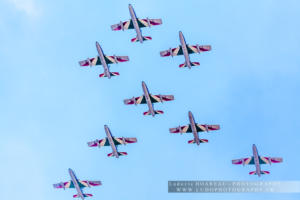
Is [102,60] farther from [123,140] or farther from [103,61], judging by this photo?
[123,140]

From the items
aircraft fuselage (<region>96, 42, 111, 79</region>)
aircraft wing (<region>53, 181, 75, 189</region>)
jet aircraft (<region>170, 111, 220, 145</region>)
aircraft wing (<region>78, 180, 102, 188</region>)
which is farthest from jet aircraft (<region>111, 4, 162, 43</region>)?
aircraft wing (<region>53, 181, 75, 189</region>)

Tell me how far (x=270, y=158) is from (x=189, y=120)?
2193 cm

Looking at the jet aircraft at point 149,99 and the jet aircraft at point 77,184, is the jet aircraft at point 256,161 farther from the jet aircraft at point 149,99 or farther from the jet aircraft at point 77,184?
the jet aircraft at point 77,184

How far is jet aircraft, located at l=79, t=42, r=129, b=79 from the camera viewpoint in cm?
10719

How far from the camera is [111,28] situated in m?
109

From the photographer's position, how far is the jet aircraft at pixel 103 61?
4220 inches

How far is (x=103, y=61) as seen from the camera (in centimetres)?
10775

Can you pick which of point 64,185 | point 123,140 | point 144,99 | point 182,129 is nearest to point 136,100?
point 144,99

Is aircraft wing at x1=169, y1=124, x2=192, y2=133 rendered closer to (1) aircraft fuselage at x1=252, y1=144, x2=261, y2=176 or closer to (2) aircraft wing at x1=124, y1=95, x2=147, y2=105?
(2) aircraft wing at x1=124, y1=95, x2=147, y2=105

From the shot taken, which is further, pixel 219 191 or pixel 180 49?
pixel 180 49

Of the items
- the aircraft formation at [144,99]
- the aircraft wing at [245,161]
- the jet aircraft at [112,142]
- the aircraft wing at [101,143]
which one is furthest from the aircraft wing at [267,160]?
the aircraft wing at [101,143]

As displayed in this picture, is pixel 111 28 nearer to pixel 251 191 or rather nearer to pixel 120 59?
pixel 120 59

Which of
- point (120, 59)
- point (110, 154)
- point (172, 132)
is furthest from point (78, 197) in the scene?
point (120, 59)

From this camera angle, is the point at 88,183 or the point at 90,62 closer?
the point at 90,62
